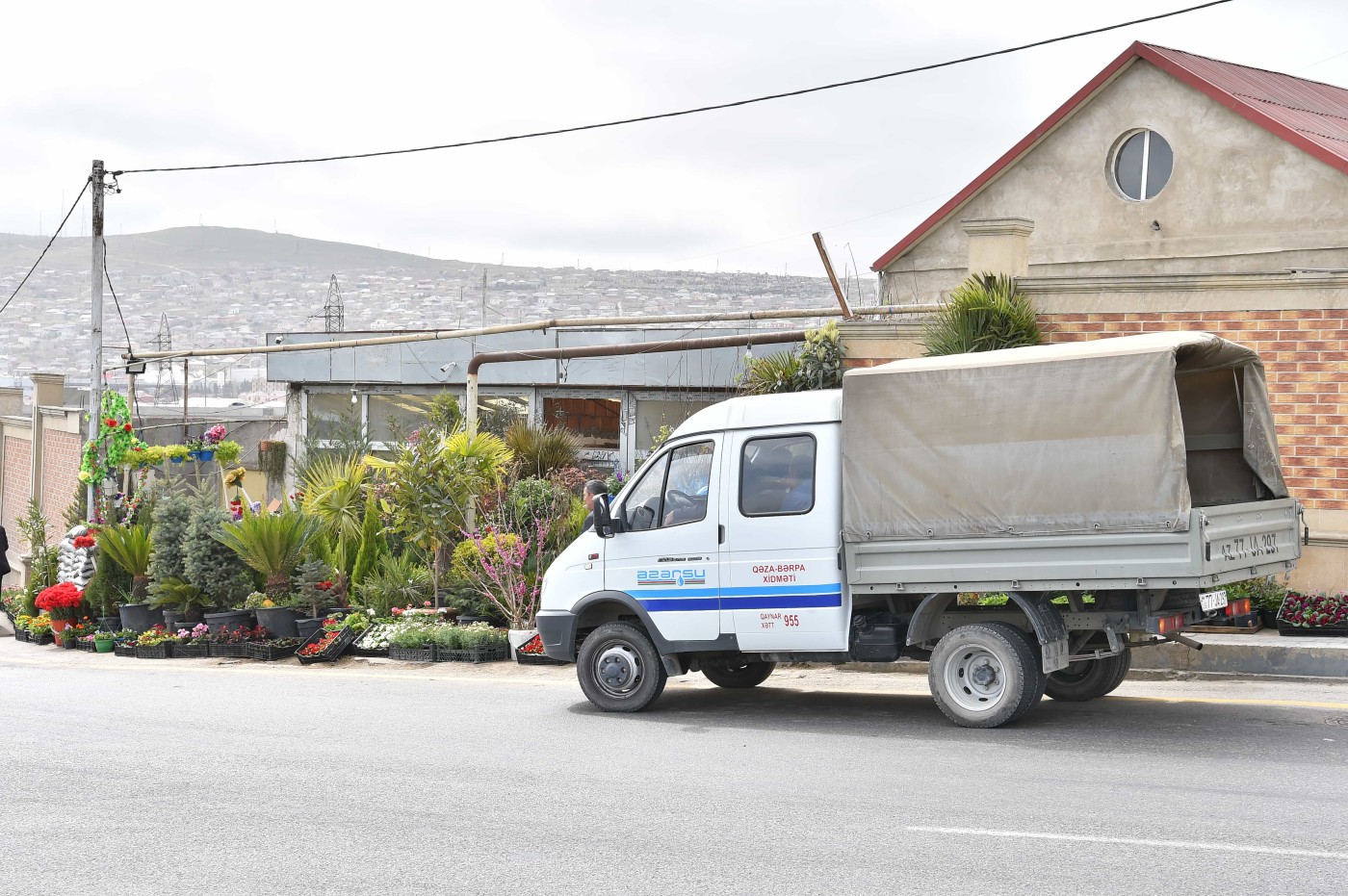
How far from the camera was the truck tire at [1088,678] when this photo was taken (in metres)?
10.6

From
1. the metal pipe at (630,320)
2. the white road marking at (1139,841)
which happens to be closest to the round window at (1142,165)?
the metal pipe at (630,320)

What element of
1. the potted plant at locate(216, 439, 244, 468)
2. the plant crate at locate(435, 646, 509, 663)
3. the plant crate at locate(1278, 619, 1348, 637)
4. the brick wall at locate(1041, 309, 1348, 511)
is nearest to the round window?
the brick wall at locate(1041, 309, 1348, 511)

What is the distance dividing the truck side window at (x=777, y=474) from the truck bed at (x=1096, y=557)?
23.8 inches

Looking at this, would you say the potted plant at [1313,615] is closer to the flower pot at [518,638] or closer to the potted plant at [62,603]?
the flower pot at [518,638]

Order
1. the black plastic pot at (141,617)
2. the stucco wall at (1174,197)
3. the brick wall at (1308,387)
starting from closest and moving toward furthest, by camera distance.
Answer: the brick wall at (1308,387) → the black plastic pot at (141,617) → the stucco wall at (1174,197)

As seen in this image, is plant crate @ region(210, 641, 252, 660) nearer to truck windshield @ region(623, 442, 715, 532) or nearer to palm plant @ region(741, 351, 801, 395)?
palm plant @ region(741, 351, 801, 395)

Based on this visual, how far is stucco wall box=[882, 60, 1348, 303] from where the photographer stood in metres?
21.9

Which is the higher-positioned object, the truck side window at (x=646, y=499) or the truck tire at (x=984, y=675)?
the truck side window at (x=646, y=499)

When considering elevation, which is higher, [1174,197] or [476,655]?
[1174,197]

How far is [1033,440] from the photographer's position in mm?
9547

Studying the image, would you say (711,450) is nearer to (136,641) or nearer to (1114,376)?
(1114,376)

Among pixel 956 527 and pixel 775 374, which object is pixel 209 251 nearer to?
pixel 775 374

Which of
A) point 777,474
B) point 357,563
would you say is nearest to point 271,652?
point 357,563

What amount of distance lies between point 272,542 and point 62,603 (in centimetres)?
518
